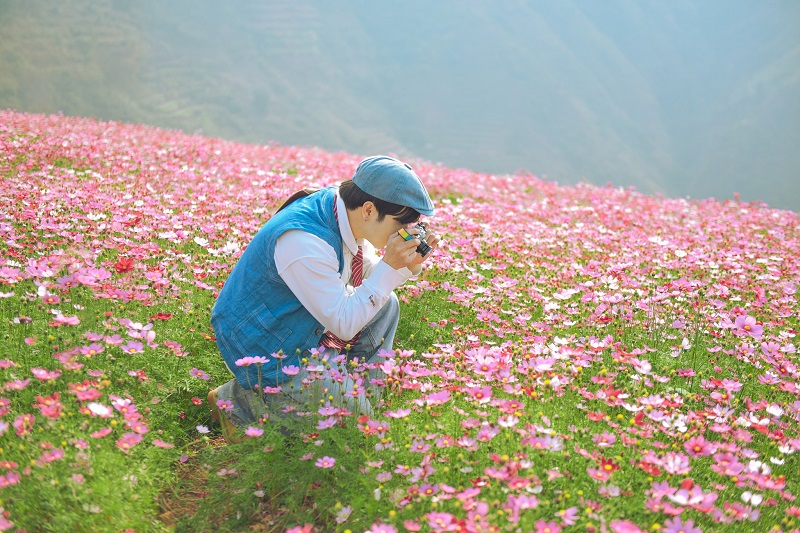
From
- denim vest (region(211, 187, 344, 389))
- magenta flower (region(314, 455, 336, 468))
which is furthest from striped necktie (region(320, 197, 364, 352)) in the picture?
magenta flower (region(314, 455, 336, 468))

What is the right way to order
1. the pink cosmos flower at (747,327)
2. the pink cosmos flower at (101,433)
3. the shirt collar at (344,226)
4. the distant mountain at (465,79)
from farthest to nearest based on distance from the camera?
1. the distant mountain at (465,79)
2. the pink cosmos flower at (747,327)
3. the shirt collar at (344,226)
4. the pink cosmos flower at (101,433)

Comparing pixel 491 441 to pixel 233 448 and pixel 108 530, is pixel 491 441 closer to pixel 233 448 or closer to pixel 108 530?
pixel 233 448

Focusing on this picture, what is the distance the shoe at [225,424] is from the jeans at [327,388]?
0.10ft

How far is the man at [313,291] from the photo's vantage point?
10.6 ft

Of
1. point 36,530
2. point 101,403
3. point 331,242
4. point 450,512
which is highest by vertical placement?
point 331,242

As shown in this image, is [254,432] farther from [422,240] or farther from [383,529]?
[422,240]

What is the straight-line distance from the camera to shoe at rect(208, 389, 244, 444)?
3.32m

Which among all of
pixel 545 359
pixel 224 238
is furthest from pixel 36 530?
pixel 224 238

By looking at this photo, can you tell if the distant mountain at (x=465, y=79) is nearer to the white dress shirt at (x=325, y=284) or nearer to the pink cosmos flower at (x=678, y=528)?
the white dress shirt at (x=325, y=284)

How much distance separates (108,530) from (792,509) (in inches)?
97.4

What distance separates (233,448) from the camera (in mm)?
3133

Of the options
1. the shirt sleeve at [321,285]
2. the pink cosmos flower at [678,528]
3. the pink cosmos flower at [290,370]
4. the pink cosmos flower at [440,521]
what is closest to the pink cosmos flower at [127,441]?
the pink cosmos flower at [290,370]

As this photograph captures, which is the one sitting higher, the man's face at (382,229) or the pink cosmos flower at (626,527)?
the man's face at (382,229)

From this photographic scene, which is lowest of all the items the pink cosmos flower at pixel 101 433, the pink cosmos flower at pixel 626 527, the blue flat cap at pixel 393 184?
the pink cosmos flower at pixel 101 433
